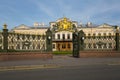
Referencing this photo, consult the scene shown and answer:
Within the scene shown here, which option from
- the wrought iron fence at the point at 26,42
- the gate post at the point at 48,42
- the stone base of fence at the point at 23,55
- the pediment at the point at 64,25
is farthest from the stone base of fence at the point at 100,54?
the pediment at the point at 64,25

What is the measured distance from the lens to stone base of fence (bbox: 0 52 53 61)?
20641 millimetres

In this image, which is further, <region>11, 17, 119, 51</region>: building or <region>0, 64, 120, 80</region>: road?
<region>11, 17, 119, 51</region>: building

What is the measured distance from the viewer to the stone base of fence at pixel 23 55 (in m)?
A: 20.6

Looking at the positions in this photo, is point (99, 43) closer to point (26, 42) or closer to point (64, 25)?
point (26, 42)

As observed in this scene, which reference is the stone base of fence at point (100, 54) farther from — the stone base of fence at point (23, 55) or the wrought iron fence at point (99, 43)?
the stone base of fence at point (23, 55)

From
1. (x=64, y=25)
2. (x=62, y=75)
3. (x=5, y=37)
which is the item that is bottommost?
(x=62, y=75)

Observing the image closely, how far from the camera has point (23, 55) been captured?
22.2m

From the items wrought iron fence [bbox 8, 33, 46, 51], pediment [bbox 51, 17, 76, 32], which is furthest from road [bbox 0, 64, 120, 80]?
pediment [bbox 51, 17, 76, 32]

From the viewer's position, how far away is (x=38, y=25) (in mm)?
83000

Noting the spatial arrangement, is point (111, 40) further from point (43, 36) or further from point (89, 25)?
point (89, 25)

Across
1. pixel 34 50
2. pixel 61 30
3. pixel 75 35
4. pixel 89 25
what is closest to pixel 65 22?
pixel 61 30

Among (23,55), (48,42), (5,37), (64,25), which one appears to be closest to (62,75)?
(23,55)

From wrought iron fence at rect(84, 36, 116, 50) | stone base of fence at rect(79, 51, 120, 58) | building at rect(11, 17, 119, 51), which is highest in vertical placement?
building at rect(11, 17, 119, 51)

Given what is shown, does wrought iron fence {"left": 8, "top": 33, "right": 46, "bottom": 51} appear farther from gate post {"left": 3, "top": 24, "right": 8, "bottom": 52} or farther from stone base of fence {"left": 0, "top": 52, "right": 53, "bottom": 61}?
stone base of fence {"left": 0, "top": 52, "right": 53, "bottom": 61}
